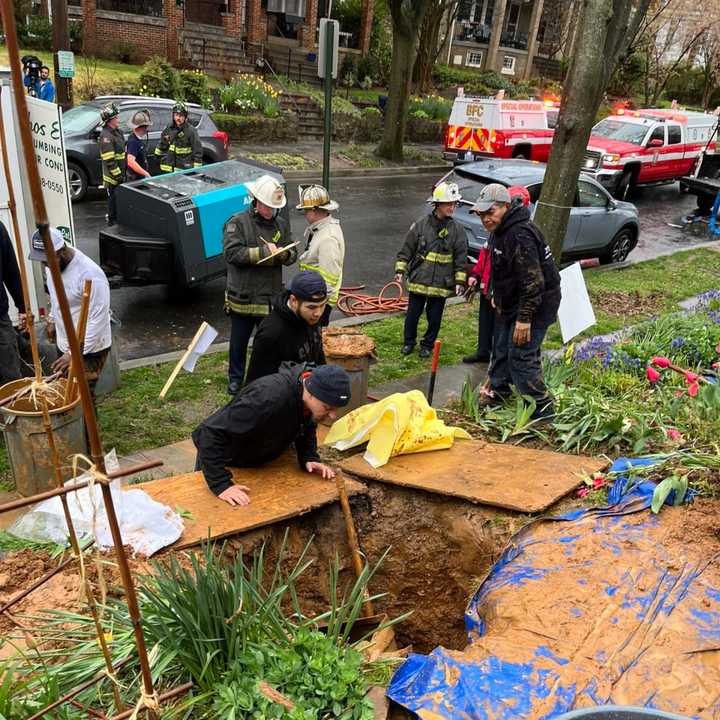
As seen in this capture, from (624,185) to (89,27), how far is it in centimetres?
1727

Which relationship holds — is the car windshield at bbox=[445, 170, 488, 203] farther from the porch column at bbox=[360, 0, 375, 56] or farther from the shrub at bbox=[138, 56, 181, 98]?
the porch column at bbox=[360, 0, 375, 56]

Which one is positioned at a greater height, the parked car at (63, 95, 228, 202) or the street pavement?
the parked car at (63, 95, 228, 202)

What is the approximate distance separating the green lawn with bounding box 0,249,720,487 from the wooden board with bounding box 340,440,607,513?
1926 millimetres

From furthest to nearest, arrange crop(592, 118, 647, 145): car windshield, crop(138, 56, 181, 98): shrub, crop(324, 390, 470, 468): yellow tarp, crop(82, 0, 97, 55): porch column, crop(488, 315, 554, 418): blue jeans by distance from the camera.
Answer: crop(82, 0, 97, 55): porch column, crop(592, 118, 647, 145): car windshield, crop(138, 56, 181, 98): shrub, crop(488, 315, 554, 418): blue jeans, crop(324, 390, 470, 468): yellow tarp

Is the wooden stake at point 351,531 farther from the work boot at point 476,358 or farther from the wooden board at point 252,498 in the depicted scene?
the work boot at point 476,358

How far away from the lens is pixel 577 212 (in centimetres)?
1159

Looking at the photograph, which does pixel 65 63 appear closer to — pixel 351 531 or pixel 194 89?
pixel 194 89

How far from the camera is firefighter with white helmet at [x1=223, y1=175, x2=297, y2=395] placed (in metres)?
6.05

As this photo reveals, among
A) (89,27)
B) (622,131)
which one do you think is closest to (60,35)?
(89,27)

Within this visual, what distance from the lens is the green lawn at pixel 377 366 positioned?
5906 millimetres

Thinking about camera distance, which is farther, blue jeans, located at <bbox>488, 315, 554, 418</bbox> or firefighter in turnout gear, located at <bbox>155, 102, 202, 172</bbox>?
firefighter in turnout gear, located at <bbox>155, 102, 202, 172</bbox>

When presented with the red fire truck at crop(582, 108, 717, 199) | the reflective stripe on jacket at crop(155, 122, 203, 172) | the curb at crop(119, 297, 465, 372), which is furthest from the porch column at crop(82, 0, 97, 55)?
the curb at crop(119, 297, 465, 372)

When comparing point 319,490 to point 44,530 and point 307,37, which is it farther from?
point 307,37

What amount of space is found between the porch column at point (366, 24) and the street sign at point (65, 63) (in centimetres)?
1755
